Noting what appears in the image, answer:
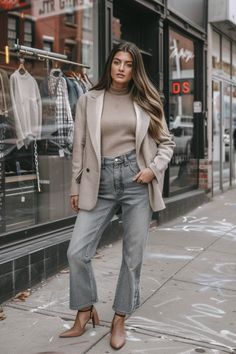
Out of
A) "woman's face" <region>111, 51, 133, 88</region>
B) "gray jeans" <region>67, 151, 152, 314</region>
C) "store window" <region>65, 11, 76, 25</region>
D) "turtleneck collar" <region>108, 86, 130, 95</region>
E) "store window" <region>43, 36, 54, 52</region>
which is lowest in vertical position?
"gray jeans" <region>67, 151, 152, 314</region>

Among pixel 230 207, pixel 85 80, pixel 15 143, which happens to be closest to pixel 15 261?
pixel 15 143

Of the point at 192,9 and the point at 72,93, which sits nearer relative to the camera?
the point at 72,93

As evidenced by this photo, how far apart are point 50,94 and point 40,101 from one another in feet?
0.76

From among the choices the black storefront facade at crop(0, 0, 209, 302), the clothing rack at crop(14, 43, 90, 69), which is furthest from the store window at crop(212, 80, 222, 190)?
the clothing rack at crop(14, 43, 90, 69)

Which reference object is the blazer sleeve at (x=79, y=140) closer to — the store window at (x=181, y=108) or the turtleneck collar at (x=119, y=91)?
the turtleneck collar at (x=119, y=91)

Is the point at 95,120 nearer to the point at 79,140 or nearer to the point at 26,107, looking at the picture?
the point at 79,140

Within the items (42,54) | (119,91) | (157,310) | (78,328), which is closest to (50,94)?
(42,54)

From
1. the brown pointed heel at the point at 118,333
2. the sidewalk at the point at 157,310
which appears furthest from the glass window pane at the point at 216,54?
the brown pointed heel at the point at 118,333

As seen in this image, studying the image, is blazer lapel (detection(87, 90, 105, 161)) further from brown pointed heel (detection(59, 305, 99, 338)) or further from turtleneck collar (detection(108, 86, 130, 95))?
brown pointed heel (detection(59, 305, 99, 338))

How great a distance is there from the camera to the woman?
11.0ft

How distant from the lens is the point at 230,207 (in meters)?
9.32

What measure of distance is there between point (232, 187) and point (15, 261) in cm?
847

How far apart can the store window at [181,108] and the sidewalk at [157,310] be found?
2534 millimetres

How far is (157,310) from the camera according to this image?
13.5ft
